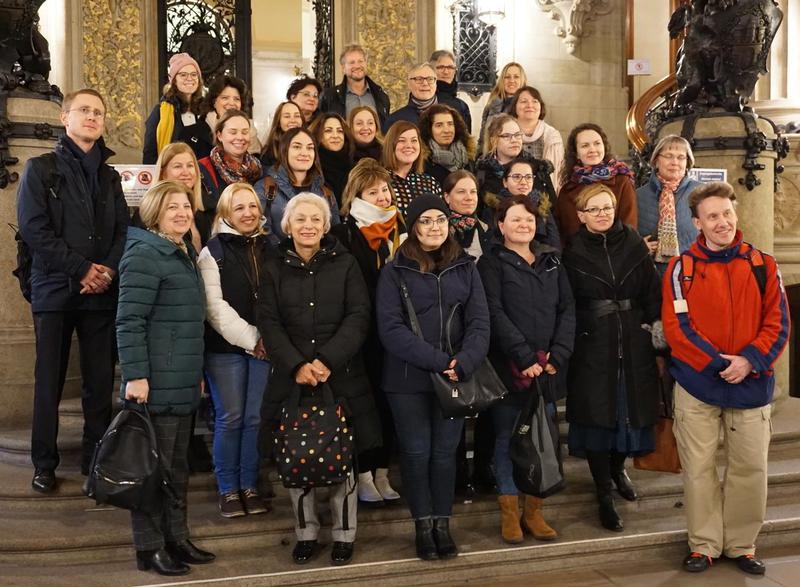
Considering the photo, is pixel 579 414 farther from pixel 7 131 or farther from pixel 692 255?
pixel 7 131

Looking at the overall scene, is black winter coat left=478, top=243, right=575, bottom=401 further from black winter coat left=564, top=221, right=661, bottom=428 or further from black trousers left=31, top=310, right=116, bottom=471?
black trousers left=31, top=310, right=116, bottom=471

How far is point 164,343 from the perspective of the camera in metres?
3.94

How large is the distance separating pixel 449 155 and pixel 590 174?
2.52ft

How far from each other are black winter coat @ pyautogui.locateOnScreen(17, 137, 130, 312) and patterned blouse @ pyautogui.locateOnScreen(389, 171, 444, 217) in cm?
133

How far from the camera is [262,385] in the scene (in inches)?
172

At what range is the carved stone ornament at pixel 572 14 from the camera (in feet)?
33.6

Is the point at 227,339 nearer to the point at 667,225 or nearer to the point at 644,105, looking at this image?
the point at 667,225

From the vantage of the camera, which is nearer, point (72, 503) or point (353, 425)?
point (353, 425)

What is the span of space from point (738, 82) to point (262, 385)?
12.8 ft

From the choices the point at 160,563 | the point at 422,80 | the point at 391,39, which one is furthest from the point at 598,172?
the point at 391,39

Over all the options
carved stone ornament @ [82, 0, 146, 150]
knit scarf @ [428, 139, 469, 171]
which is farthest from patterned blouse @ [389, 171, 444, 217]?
carved stone ornament @ [82, 0, 146, 150]

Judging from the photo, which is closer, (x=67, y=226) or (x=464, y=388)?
(x=464, y=388)

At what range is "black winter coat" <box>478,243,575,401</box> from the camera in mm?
4355

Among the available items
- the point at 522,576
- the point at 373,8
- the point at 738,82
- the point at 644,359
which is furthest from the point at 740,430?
the point at 373,8
